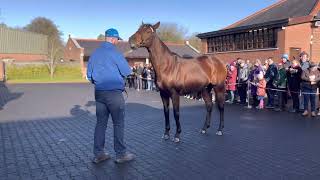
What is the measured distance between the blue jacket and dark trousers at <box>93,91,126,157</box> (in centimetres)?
13

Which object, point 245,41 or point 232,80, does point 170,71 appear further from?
point 245,41

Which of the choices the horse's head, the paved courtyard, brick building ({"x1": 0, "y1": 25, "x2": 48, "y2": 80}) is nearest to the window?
brick building ({"x1": 0, "y1": 25, "x2": 48, "y2": 80})

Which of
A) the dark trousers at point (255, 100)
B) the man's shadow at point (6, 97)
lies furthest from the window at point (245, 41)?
the man's shadow at point (6, 97)

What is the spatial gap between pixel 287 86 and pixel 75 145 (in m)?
8.51

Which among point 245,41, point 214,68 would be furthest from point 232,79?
point 245,41

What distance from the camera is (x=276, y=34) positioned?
3312 centimetres

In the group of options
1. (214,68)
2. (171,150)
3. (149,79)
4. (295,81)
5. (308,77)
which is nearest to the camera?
(171,150)

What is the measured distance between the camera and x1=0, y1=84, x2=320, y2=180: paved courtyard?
5707mm

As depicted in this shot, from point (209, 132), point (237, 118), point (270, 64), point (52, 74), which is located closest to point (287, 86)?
point (270, 64)

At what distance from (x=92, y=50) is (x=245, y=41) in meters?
35.8

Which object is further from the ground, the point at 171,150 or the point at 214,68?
the point at 214,68

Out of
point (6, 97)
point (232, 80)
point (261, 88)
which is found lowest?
point (6, 97)

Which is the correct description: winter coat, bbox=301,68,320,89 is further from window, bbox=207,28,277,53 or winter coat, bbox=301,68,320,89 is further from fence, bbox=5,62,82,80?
fence, bbox=5,62,82,80

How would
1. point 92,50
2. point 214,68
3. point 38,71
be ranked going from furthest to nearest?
point 92,50, point 38,71, point 214,68
